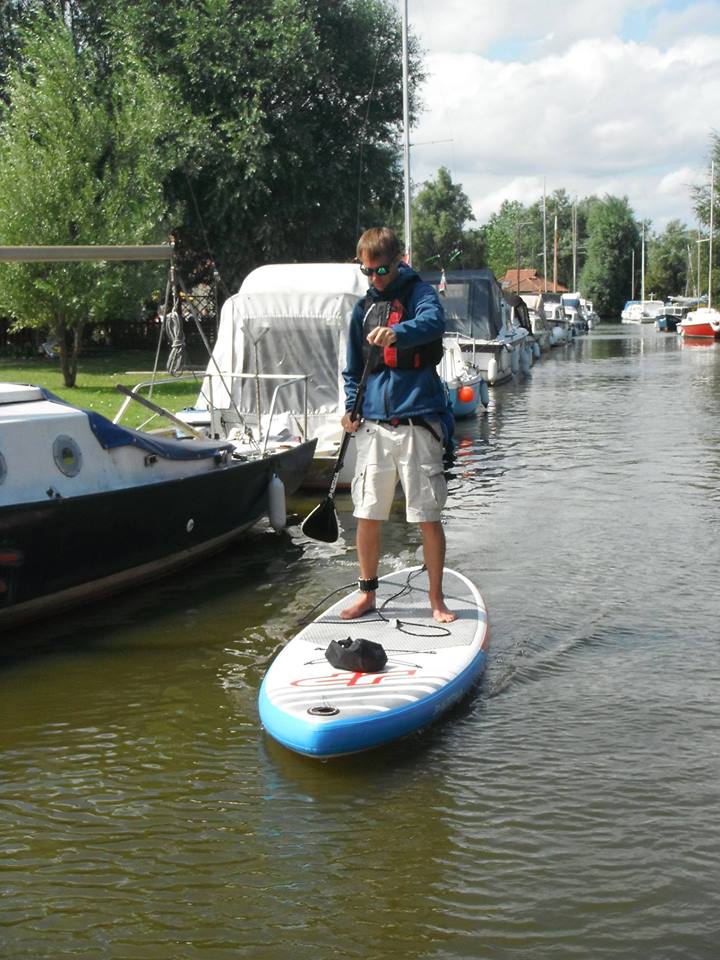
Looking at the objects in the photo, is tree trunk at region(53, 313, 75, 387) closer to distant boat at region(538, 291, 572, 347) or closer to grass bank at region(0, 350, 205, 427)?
grass bank at region(0, 350, 205, 427)

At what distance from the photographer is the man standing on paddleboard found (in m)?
7.10

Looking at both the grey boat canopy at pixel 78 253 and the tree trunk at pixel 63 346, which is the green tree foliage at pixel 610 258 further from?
the grey boat canopy at pixel 78 253

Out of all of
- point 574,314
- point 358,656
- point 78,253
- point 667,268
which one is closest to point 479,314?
point 78,253

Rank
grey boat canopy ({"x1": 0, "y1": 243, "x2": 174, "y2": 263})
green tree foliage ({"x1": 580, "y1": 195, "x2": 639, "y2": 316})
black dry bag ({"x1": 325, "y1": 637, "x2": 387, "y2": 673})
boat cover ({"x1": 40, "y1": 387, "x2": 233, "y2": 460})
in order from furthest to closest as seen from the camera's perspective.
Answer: green tree foliage ({"x1": 580, "y1": 195, "x2": 639, "y2": 316}) → boat cover ({"x1": 40, "y1": 387, "x2": 233, "y2": 460}) → grey boat canopy ({"x1": 0, "y1": 243, "x2": 174, "y2": 263}) → black dry bag ({"x1": 325, "y1": 637, "x2": 387, "y2": 673})

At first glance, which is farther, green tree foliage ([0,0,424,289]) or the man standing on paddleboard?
green tree foliage ([0,0,424,289])

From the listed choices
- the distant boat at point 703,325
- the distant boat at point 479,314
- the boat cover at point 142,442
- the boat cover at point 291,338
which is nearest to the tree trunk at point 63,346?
the distant boat at point 479,314

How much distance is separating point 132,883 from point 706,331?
54.7 meters

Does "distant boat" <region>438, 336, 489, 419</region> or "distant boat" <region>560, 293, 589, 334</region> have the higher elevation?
"distant boat" <region>560, 293, 589, 334</region>

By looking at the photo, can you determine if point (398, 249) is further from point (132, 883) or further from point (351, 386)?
point (132, 883)

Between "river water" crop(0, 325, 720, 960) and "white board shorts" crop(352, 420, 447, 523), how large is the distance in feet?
4.02

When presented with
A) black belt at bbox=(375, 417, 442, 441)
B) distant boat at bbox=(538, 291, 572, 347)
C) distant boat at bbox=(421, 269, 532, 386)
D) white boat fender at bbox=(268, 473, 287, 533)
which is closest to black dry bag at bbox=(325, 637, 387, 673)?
black belt at bbox=(375, 417, 442, 441)

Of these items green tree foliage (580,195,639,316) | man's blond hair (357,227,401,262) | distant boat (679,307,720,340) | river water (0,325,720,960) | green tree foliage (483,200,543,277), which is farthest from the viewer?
green tree foliage (483,200,543,277)

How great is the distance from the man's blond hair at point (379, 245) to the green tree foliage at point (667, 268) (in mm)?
111573

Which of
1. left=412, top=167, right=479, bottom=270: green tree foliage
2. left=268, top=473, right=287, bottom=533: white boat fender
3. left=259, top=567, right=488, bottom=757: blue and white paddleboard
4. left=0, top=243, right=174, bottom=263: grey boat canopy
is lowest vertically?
left=259, top=567, right=488, bottom=757: blue and white paddleboard
